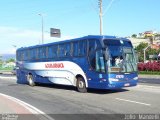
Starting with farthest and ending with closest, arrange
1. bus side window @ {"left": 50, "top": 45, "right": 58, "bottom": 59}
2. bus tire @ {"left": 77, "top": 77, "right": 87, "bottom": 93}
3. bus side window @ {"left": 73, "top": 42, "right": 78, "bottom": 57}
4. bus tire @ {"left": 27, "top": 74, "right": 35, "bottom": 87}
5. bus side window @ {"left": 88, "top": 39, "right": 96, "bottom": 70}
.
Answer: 1. bus tire @ {"left": 27, "top": 74, "right": 35, "bottom": 87}
2. bus side window @ {"left": 50, "top": 45, "right": 58, "bottom": 59}
3. bus side window @ {"left": 73, "top": 42, "right": 78, "bottom": 57}
4. bus tire @ {"left": 77, "top": 77, "right": 87, "bottom": 93}
5. bus side window @ {"left": 88, "top": 39, "right": 96, "bottom": 70}

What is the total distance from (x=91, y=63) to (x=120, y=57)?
5.30 feet

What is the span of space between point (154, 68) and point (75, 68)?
101 feet

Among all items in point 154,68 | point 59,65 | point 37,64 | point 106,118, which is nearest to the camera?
point 106,118

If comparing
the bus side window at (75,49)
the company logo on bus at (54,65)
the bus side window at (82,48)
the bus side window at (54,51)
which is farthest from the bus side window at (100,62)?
the bus side window at (54,51)

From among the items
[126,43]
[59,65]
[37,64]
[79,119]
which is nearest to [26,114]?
[79,119]

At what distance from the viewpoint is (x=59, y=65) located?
80.3 feet

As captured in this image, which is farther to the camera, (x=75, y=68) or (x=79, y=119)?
(x=75, y=68)

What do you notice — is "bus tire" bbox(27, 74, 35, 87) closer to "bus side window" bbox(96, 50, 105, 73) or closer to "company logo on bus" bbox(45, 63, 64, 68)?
"company logo on bus" bbox(45, 63, 64, 68)

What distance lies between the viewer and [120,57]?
20.2 meters

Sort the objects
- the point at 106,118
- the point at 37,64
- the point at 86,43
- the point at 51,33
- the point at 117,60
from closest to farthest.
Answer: the point at 106,118
the point at 117,60
the point at 86,43
the point at 37,64
the point at 51,33

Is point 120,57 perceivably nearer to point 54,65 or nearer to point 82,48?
point 82,48

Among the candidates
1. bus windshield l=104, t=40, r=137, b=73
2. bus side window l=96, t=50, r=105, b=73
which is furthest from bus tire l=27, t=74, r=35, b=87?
bus windshield l=104, t=40, r=137, b=73

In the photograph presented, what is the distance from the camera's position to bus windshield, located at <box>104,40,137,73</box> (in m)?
19.9

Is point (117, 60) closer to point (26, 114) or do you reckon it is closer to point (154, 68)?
point (26, 114)
